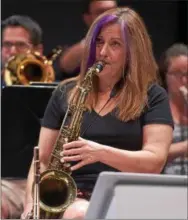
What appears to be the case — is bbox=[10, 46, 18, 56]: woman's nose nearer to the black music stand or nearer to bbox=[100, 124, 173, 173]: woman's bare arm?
the black music stand

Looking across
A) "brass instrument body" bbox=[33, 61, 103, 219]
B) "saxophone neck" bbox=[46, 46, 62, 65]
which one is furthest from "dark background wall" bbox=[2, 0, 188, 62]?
"brass instrument body" bbox=[33, 61, 103, 219]

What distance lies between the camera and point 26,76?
144 inches

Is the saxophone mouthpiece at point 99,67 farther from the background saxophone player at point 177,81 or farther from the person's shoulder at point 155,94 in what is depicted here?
the background saxophone player at point 177,81

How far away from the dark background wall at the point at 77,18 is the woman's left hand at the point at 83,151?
2.01 m

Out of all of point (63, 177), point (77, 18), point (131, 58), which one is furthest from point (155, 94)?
point (77, 18)

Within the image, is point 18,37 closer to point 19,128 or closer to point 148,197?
point 19,128

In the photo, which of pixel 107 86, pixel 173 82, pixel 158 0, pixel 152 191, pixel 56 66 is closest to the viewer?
pixel 152 191

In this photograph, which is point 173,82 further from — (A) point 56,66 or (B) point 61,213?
(B) point 61,213

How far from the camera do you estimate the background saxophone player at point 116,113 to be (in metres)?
2.19

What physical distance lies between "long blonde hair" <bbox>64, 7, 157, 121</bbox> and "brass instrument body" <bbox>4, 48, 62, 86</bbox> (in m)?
1.20

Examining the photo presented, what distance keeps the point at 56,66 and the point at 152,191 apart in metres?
2.71

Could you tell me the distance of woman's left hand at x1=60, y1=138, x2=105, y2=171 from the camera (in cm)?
215

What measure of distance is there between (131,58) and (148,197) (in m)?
1.23

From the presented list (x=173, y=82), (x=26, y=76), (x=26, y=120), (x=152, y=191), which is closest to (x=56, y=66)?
(x=26, y=76)
